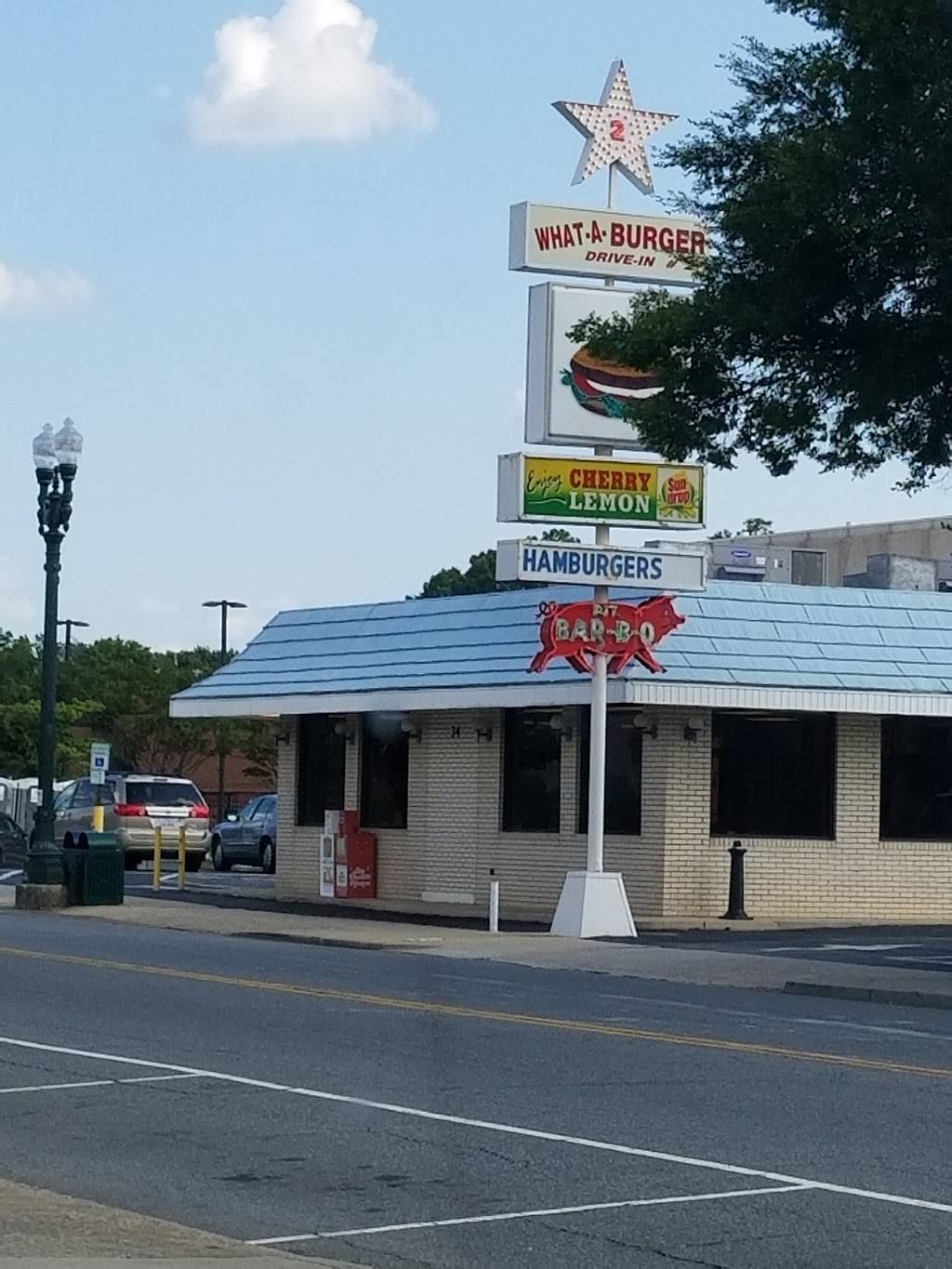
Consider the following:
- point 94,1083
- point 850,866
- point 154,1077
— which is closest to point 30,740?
point 850,866

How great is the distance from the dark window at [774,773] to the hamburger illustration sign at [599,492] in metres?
4.65

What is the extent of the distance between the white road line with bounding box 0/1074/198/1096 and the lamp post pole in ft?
62.5

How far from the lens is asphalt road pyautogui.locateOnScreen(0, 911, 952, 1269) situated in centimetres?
878

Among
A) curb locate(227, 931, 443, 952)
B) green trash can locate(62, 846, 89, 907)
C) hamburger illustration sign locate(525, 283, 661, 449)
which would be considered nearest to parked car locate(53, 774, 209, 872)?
green trash can locate(62, 846, 89, 907)

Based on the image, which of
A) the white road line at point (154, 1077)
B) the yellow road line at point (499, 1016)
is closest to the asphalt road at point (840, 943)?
the yellow road line at point (499, 1016)

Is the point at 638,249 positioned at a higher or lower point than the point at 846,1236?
higher

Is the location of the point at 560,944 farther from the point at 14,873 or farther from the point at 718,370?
the point at 14,873

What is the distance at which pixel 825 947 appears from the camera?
25234 millimetres

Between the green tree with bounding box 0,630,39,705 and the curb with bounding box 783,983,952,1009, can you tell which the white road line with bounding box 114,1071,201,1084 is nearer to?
the curb with bounding box 783,983,952,1009

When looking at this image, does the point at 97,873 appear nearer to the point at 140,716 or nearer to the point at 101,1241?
the point at 101,1241

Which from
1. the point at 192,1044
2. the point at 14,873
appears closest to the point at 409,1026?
the point at 192,1044

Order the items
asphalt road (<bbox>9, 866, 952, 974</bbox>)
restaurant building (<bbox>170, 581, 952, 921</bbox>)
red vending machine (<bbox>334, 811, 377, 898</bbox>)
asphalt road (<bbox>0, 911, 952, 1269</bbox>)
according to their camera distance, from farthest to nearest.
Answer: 1. red vending machine (<bbox>334, 811, 377, 898</bbox>)
2. restaurant building (<bbox>170, 581, 952, 921</bbox>)
3. asphalt road (<bbox>9, 866, 952, 974</bbox>)
4. asphalt road (<bbox>0, 911, 952, 1269</bbox>)

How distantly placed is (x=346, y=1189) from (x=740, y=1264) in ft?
7.09

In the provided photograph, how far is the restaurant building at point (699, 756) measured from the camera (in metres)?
29.9
